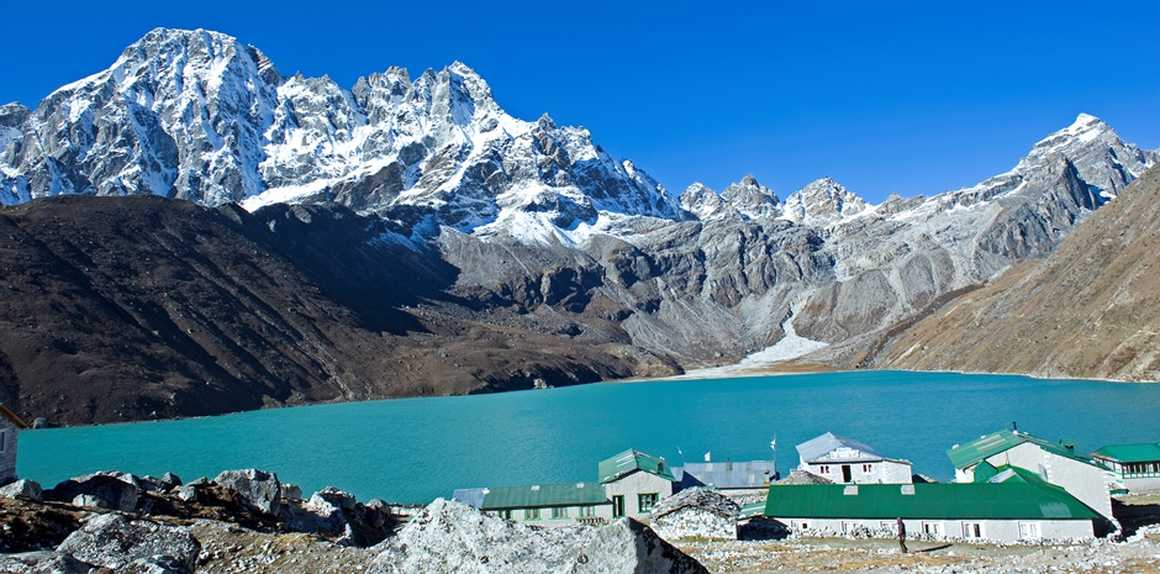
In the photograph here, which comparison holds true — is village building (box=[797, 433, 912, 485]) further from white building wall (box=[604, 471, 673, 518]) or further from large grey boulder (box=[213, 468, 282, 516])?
large grey boulder (box=[213, 468, 282, 516])

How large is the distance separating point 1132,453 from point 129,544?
69859 millimetres

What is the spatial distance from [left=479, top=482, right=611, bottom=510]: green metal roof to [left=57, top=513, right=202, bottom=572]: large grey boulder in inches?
1790

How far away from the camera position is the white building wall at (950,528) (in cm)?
4350

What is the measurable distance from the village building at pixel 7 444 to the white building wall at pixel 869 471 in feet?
165

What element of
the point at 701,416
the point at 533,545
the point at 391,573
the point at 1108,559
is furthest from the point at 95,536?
the point at 701,416

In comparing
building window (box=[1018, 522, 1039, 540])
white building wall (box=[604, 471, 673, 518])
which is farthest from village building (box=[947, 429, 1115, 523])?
white building wall (box=[604, 471, 673, 518])

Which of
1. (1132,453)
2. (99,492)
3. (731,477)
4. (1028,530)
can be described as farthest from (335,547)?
(1132,453)

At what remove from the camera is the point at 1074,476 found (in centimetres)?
5031

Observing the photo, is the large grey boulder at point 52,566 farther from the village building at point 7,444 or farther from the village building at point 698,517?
the village building at point 698,517

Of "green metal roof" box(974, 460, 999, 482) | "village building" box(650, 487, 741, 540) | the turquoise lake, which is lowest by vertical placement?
"village building" box(650, 487, 741, 540)

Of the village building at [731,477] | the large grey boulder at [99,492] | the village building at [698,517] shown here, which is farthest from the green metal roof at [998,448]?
the large grey boulder at [99,492]

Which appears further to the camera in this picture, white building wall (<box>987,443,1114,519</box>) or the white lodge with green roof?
the white lodge with green roof

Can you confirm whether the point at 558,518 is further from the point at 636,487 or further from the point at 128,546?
the point at 128,546

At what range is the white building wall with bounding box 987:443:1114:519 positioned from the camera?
161 ft
